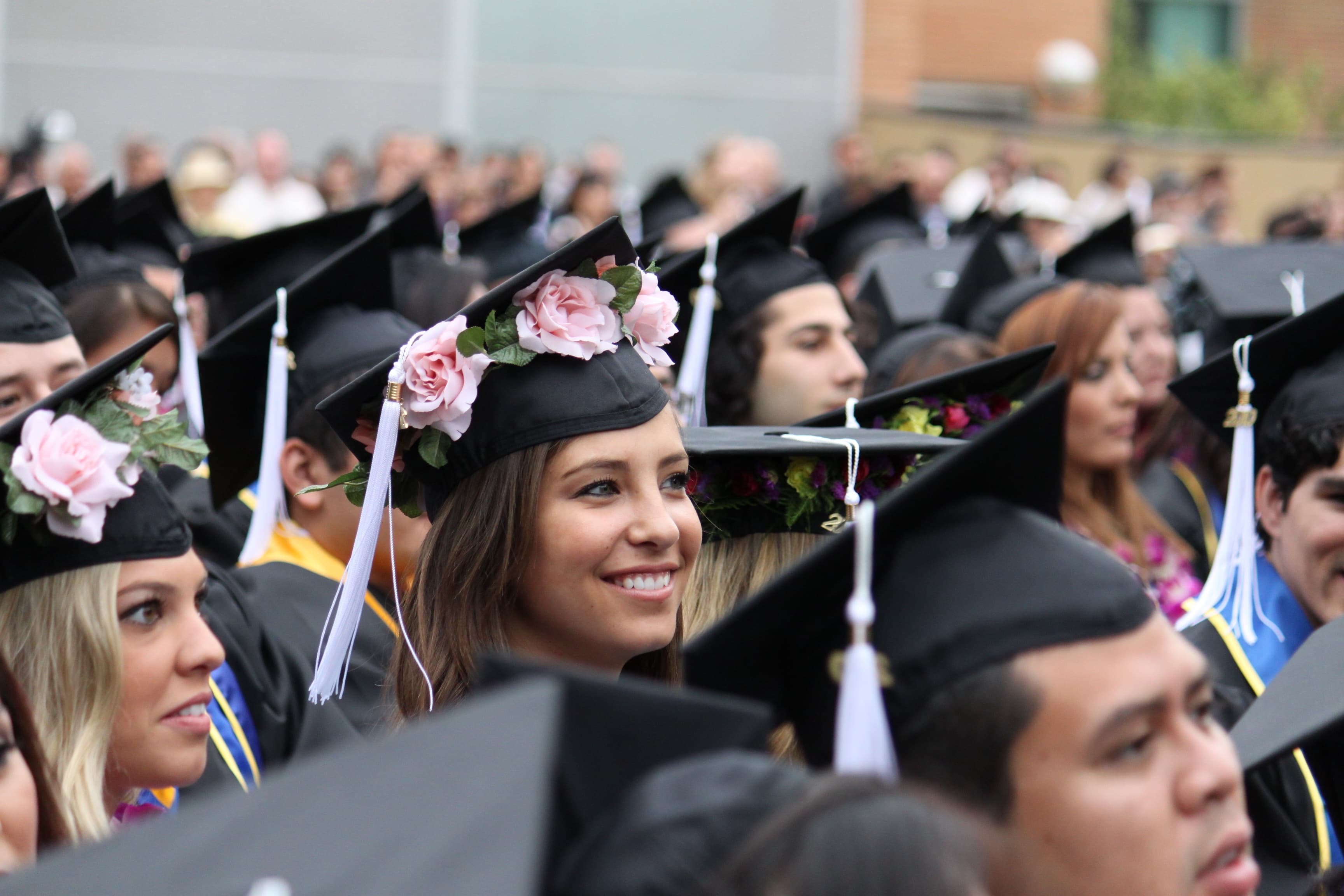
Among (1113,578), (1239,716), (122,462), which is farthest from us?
(1239,716)

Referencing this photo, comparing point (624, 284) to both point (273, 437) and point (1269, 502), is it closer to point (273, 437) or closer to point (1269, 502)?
point (273, 437)

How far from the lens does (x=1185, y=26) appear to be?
76.1ft

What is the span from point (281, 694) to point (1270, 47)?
22297 mm

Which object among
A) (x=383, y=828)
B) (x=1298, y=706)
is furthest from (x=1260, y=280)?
(x=383, y=828)

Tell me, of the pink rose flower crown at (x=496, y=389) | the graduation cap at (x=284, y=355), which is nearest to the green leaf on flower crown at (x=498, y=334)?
the pink rose flower crown at (x=496, y=389)

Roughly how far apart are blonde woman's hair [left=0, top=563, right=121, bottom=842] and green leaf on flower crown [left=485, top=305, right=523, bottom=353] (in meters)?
0.82

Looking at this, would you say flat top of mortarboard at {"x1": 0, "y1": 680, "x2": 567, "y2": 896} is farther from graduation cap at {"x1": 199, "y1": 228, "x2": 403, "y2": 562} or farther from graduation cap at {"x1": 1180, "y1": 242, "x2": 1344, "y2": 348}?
graduation cap at {"x1": 1180, "y1": 242, "x2": 1344, "y2": 348}

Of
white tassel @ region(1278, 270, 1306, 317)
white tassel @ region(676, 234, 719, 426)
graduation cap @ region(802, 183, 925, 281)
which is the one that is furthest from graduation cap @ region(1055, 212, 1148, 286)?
white tassel @ region(676, 234, 719, 426)

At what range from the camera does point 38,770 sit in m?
2.29

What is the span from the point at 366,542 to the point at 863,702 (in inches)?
55.5

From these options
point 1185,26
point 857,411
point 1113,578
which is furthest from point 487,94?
point 1113,578

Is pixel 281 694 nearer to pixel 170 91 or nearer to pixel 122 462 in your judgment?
pixel 122 462

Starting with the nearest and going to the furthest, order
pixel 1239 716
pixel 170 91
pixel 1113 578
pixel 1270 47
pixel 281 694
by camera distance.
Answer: pixel 1113 578 → pixel 1239 716 → pixel 281 694 → pixel 170 91 → pixel 1270 47

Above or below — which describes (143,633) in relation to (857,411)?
below
